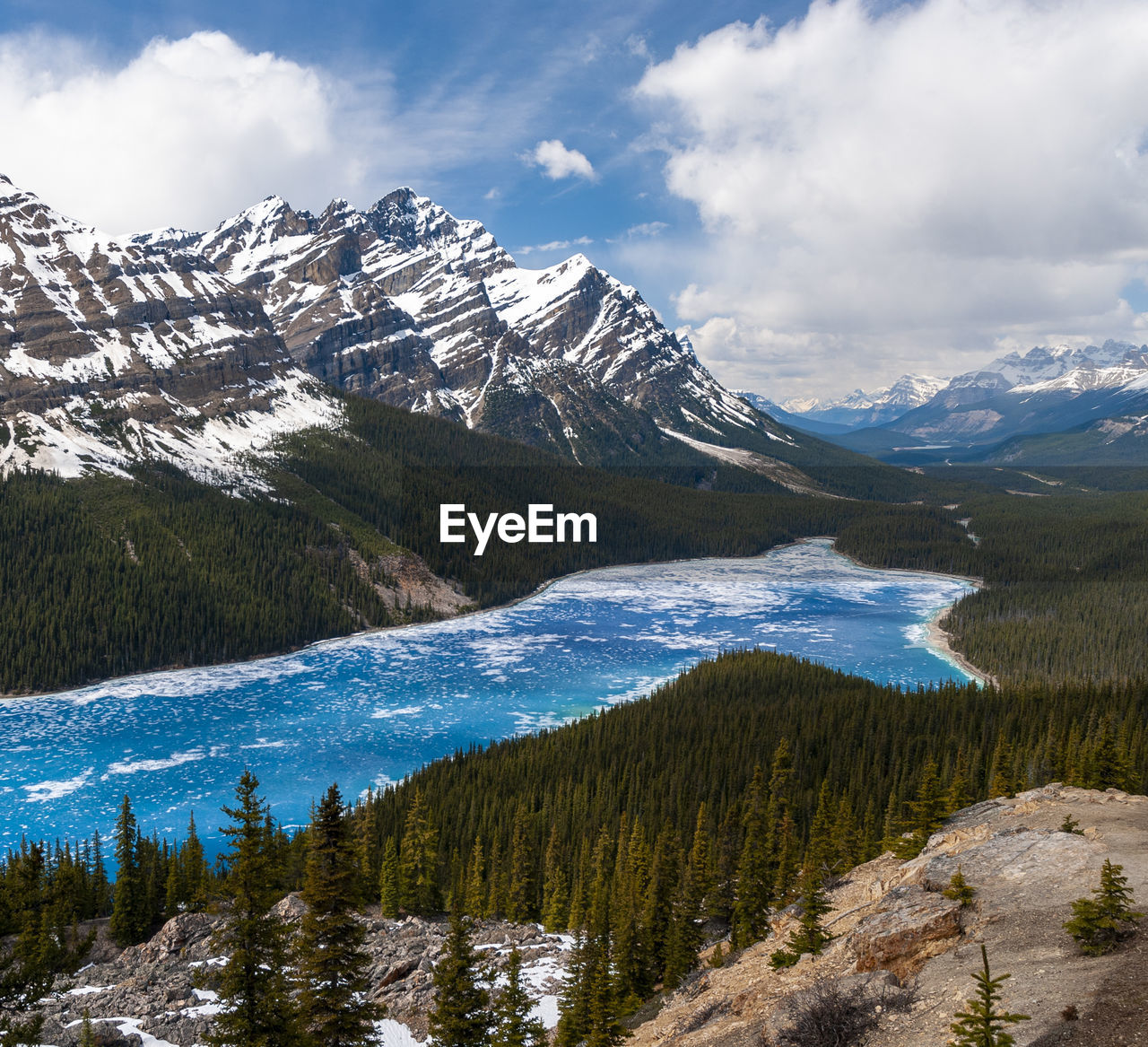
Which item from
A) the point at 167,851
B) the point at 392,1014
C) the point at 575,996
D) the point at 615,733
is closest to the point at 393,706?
the point at 615,733

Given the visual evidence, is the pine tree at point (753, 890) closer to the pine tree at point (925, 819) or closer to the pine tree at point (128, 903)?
the pine tree at point (925, 819)

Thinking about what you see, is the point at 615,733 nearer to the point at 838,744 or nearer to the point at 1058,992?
the point at 838,744

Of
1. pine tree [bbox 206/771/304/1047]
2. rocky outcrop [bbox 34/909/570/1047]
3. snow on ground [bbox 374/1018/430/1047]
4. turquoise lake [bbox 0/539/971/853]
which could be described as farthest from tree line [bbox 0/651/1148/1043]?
turquoise lake [bbox 0/539/971/853]

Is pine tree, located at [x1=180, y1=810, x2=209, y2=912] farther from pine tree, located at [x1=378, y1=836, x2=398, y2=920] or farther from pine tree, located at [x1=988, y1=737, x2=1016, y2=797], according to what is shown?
pine tree, located at [x1=988, y1=737, x2=1016, y2=797]

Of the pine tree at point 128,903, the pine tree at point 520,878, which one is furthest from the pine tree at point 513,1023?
the pine tree at point 128,903

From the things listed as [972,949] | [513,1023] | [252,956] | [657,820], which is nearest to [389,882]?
[657,820]
